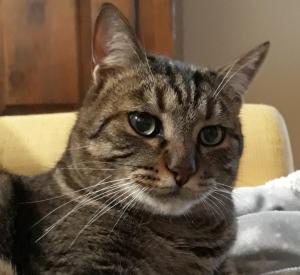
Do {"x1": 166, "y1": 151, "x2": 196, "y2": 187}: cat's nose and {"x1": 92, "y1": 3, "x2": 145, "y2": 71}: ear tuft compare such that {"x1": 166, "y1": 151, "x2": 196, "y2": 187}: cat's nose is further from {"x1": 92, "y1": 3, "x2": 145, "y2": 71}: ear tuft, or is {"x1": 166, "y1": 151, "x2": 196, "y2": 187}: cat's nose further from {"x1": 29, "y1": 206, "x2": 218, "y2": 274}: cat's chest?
{"x1": 92, "y1": 3, "x2": 145, "y2": 71}: ear tuft

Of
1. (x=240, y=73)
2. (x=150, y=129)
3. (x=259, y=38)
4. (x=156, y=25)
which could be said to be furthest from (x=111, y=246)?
(x=259, y=38)

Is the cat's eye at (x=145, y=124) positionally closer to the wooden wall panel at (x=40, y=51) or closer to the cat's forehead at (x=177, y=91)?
the cat's forehead at (x=177, y=91)

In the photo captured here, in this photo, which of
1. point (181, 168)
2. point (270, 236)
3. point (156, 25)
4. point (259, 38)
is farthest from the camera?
point (259, 38)

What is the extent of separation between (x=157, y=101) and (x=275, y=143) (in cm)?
85

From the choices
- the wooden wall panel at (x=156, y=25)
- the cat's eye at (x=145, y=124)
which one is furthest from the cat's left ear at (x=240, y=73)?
the wooden wall panel at (x=156, y=25)

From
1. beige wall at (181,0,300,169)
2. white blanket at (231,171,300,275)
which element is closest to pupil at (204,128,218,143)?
white blanket at (231,171,300,275)

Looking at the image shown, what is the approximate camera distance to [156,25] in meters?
1.90

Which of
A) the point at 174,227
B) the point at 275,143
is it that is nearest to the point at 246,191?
the point at 275,143

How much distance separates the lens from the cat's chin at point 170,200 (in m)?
0.91

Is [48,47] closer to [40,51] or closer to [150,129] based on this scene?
[40,51]

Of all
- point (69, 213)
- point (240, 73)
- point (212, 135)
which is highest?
point (240, 73)

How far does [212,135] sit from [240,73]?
215mm

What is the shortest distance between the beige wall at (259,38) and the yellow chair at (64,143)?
2.05 ft

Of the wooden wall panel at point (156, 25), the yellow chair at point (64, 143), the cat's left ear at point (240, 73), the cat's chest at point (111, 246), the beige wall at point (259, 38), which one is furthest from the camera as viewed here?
the beige wall at point (259, 38)
